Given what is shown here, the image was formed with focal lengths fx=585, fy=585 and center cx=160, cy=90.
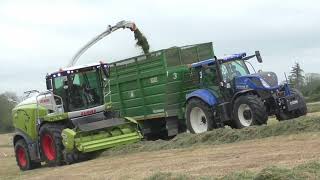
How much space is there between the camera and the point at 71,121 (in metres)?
16.1

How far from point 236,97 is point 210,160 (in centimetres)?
493

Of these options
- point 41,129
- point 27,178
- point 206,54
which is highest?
point 206,54

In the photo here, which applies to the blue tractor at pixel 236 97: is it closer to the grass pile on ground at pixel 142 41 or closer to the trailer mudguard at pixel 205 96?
the trailer mudguard at pixel 205 96

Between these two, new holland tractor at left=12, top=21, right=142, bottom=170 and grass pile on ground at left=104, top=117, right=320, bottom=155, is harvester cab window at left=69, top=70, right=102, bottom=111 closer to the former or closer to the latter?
new holland tractor at left=12, top=21, right=142, bottom=170

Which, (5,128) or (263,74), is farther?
(5,128)

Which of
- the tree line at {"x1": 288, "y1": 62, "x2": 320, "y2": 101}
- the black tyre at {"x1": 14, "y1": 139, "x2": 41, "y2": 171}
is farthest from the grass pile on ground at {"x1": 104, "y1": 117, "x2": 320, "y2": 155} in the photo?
the tree line at {"x1": 288, "y1": 62, "x2": 320, "y2": 101}

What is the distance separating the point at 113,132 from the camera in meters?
16.1

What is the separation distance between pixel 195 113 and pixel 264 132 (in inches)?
158

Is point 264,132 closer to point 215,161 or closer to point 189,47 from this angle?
point 215,161

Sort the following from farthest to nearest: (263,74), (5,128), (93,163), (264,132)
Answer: (5,128) < (263,74) < (93,163) < (264,132)

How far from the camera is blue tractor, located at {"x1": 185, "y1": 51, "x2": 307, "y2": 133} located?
14984 millimetres

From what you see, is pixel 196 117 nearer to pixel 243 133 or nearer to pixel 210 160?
pixel 243 133

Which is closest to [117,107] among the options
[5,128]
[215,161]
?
[215,161]

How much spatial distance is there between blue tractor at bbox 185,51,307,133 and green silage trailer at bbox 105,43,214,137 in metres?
0.64
